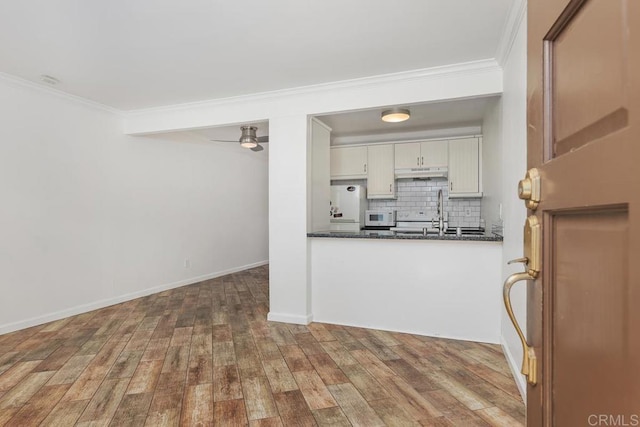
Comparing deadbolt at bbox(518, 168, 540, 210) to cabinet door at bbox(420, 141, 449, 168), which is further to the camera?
cabinet door at bbox(420, 141, 449, 168)

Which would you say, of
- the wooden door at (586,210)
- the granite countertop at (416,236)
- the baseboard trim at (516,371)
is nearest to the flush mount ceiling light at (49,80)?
the granite countertop at (416,236)

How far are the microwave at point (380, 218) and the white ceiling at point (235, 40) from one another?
9.56 feet

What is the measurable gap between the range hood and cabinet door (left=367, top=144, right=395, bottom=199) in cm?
14

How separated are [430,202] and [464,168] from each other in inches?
33.0

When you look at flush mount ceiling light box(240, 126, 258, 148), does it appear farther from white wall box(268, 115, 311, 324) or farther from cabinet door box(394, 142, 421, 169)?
cabinet door box(394, 142, 421, 169)

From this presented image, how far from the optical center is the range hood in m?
5.23

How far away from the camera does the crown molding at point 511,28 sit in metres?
2.13

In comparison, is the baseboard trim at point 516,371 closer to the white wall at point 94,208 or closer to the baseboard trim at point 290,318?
the baseboard trim at point 290,318

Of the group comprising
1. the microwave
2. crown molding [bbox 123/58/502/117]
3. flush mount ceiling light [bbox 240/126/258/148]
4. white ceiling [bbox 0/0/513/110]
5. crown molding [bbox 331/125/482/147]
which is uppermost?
white ceiling [bbox 0/0/513/110]

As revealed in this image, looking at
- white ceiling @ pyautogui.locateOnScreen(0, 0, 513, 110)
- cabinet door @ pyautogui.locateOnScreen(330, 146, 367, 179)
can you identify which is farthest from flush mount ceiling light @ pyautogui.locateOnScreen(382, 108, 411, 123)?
cabinet door @ pyautogui.locateOnScreen(330, 146, 367, 179)

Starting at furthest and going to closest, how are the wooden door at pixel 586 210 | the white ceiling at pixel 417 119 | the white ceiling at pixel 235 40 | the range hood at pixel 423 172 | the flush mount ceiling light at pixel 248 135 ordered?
1. the range hood at pixel 423 172
2. the flush mount ceiling light at pixel 248 135
3. the white ceiling at pixel 417 119
4. the white ceiling at pixel 235 40
5. the wooden door at pixel 586 210

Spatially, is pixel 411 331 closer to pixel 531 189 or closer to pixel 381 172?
pixel 381 172

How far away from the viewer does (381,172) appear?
18.2 ft

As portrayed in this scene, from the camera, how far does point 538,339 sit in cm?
71
